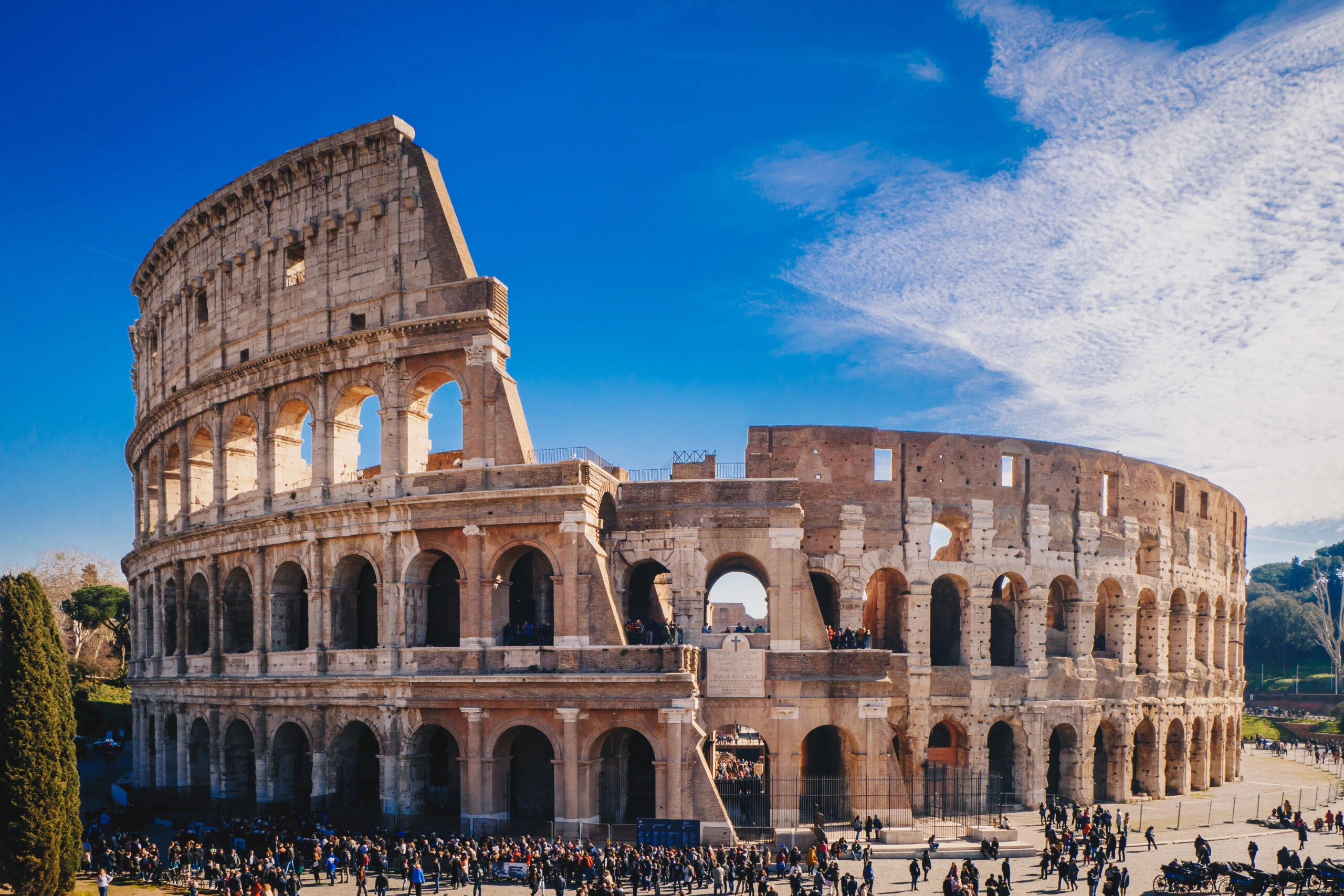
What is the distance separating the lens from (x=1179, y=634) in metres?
37.9

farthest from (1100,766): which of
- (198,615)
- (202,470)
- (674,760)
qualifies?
(202,470)

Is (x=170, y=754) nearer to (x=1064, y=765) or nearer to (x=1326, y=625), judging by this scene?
(x=1064, y=765)

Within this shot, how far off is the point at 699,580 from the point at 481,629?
6.26 metres

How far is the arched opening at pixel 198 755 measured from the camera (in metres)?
30.8

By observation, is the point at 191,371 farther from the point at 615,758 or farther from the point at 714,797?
the point at 714,797

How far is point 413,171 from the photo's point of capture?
2759 centimetres

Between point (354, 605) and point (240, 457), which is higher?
point (240, 457)

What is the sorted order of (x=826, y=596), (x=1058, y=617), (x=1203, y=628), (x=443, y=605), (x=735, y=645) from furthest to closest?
1. (x=1203, y=628)
2. (x=1058, y=617)
3. (x=826, y=596)
4. (x=443, y=605)
5. (x=735, y=645)

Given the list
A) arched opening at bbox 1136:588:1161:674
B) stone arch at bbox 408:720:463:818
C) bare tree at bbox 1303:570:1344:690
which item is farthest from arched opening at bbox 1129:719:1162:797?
bare tree at bbox 1303:570:1344:690

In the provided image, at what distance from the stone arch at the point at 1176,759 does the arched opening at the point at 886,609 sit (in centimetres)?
1245

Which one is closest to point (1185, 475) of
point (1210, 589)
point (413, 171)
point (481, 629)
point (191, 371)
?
point (1210, 589)

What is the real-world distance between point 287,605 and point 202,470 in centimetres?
744

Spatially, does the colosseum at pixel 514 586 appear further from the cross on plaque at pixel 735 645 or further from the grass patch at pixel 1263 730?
the grass patch at pixel 1263 730

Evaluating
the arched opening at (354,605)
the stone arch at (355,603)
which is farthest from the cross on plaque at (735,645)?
the arched opening at (354,605)
